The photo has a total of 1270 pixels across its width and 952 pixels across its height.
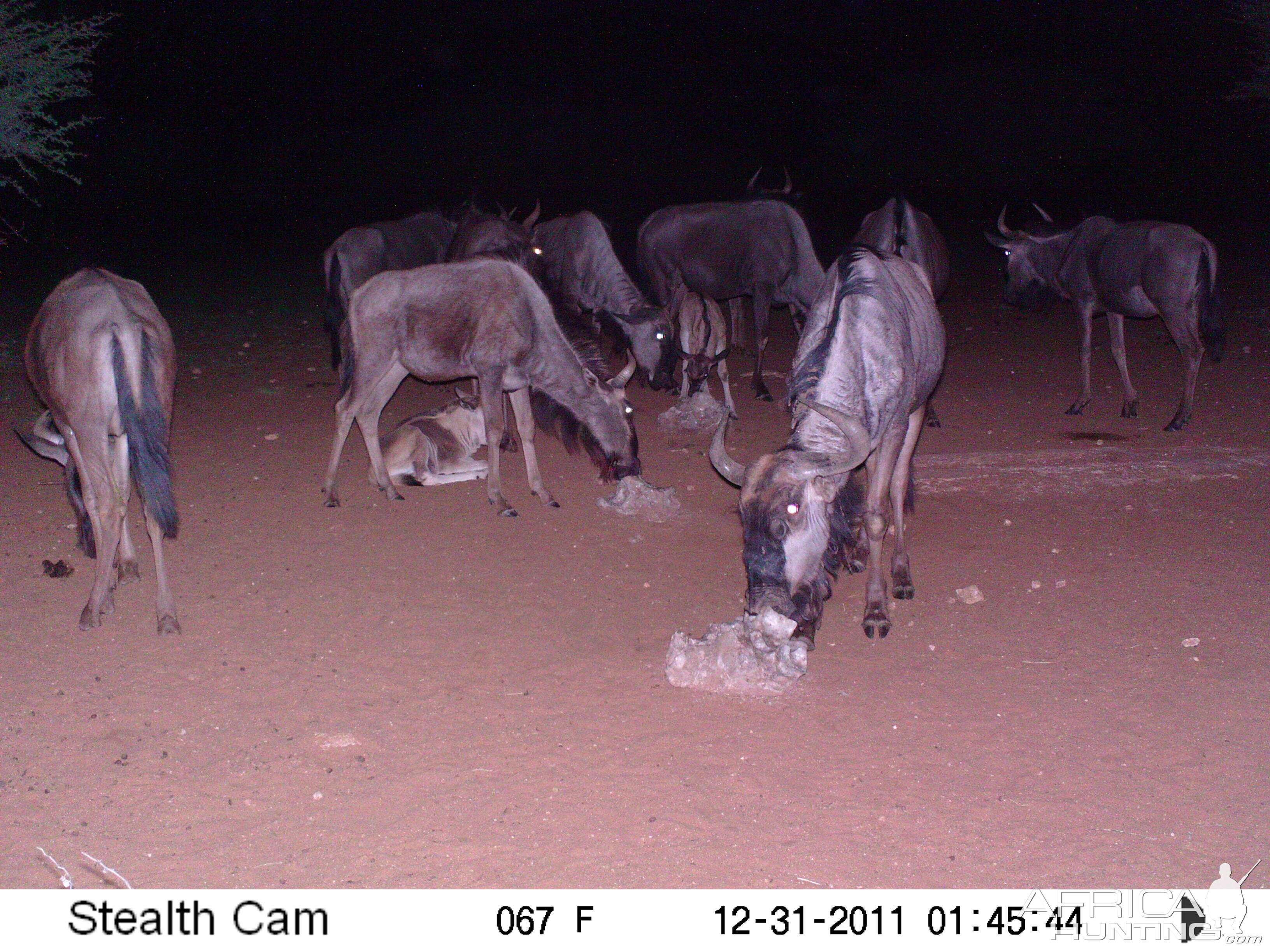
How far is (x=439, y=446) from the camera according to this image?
352 inches

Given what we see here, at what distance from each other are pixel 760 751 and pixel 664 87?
41.2 m

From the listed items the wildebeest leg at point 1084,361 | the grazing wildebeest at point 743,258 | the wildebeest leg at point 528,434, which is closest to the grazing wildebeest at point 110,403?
the wildebeest leg at point 528,434

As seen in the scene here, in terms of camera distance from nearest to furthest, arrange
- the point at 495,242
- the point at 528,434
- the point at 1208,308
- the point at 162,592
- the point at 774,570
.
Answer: the point at 774,570 → the point at 162,592 → the point at 528,434 → the point at 1208,308 → the point at 495,242

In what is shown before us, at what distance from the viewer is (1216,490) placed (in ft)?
27.4

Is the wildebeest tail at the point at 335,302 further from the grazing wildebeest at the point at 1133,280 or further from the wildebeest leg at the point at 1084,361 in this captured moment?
the wildebeest leg at the point at 1084,361

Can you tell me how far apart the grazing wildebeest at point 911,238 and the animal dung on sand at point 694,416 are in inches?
82.1

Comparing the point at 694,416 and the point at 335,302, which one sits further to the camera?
the point at 335,302

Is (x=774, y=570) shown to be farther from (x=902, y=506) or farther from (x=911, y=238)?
(x=911, y=238)

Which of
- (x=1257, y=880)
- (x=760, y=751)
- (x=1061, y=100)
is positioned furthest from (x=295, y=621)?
(x=1061, y=100)

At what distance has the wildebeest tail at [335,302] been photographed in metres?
11.4

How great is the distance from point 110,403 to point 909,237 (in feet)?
25.8

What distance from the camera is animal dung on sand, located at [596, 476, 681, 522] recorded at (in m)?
8.13

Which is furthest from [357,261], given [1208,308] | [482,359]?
[1208,308]

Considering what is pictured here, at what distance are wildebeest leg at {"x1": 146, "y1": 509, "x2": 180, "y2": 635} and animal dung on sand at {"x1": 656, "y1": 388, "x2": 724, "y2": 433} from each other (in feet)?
17.8
